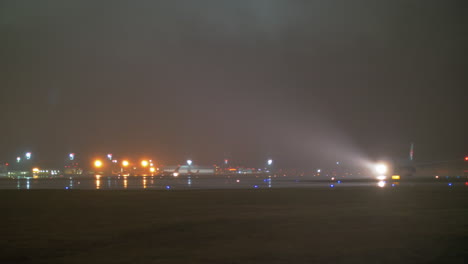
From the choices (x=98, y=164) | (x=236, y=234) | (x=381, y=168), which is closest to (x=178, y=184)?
(x=236, y=234)

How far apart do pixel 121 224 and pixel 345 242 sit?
9138 mm

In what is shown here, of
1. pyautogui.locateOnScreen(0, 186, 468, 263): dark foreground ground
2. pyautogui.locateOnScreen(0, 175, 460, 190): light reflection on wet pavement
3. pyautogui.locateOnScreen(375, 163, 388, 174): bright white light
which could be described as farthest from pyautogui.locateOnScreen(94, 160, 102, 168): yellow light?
pyautogui.locateOnScreen(0, 186, 468, 263): dark foreground ground

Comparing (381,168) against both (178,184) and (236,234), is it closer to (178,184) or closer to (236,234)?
(178,184)

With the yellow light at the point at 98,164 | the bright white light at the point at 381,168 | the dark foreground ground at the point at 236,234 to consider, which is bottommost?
the bright white light at the point at 381,168

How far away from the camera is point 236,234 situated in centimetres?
1458

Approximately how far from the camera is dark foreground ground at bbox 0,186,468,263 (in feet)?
36.6

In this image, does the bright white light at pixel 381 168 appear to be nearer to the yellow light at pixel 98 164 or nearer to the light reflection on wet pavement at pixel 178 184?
the light reflection on wet pavement at pixel 178 184

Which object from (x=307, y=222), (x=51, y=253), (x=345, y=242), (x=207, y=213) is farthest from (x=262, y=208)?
(x=51, y=253)

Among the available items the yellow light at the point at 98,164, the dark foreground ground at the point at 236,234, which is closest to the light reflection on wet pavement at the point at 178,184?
the dark foreground ground at the point at 236,234

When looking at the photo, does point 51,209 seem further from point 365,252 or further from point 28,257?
point 365,252

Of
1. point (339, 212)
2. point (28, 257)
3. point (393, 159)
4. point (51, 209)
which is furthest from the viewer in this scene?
point (393, 159)

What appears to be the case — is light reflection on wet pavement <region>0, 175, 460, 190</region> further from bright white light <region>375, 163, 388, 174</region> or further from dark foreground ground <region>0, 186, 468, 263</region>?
bright white light <region>375, 163, 388, 174</region>

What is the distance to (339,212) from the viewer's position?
68.2ft

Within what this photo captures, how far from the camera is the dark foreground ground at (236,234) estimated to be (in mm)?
11156
